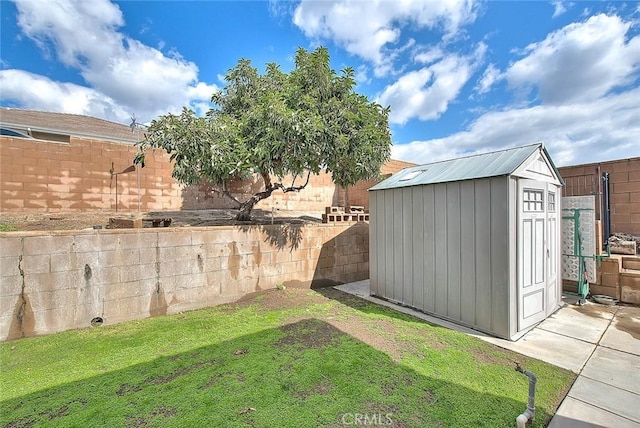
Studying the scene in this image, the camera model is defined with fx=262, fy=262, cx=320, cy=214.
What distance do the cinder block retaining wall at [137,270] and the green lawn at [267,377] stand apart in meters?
0.35

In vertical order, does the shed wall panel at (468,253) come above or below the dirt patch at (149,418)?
above

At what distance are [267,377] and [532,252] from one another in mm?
4165

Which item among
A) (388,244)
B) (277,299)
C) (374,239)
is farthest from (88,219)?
(388,244)

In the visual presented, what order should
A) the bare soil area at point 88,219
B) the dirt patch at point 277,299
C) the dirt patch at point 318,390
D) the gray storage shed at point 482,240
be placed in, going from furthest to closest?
the bare soil area at point 88,219, the dirt patch at point 277,299, the gray storage shed at point 482,240, the dirt patch at point 318,390

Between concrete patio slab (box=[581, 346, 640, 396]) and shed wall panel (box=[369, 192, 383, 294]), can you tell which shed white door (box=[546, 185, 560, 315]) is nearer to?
concrete patio slab (box=[581, 346, 640, 396])

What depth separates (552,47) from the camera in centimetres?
586

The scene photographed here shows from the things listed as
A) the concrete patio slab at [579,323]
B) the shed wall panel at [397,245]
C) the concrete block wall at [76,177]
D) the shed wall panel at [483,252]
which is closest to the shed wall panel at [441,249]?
the shed wall panel at [483,252]

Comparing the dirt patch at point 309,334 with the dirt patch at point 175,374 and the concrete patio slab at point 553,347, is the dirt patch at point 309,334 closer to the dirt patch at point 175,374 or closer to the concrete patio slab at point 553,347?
the dirt patch at point 175,374

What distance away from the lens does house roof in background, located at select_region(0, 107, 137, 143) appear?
954cm

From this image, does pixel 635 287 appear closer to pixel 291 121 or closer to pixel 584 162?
pixel 584 162

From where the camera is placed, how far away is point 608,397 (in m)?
2.46

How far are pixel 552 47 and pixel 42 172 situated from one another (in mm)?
12204

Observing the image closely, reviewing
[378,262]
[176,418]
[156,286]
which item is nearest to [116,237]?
[156,286]

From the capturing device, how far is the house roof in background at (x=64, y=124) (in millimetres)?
9542
